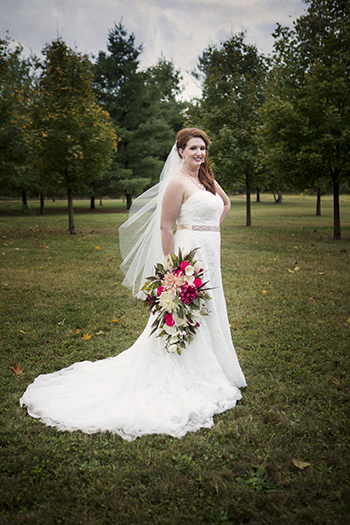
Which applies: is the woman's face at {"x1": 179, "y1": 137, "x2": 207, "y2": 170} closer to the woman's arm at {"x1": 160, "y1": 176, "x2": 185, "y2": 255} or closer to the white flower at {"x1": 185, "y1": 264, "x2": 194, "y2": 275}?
the woman's arm at {"x1": 160, "y1": 176, "x2": 185, "y2": 255}

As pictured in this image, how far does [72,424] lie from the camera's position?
290 centimetres

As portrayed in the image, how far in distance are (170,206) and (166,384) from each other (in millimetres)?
1669

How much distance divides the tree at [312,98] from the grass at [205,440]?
23.4 ft

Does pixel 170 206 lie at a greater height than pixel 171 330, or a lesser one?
Answer: greater

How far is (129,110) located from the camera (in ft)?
106

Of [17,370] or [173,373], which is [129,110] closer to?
[17,370]

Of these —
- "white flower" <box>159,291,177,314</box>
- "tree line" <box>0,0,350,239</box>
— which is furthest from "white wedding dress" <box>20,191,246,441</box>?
"tree line" <box>0,0,350,239</box>

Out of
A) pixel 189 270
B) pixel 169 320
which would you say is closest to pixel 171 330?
pixel 169 320

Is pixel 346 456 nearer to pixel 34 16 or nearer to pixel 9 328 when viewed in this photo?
pixel 9 328

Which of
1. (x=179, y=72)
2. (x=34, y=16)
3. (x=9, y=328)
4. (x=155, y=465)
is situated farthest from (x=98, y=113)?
(x=179, y=72)

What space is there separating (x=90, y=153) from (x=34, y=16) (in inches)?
190

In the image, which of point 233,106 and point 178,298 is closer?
point 178,298

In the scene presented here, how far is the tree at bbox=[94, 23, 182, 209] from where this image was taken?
102ft

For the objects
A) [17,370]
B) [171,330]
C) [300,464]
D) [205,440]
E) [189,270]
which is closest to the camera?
[300,464]
